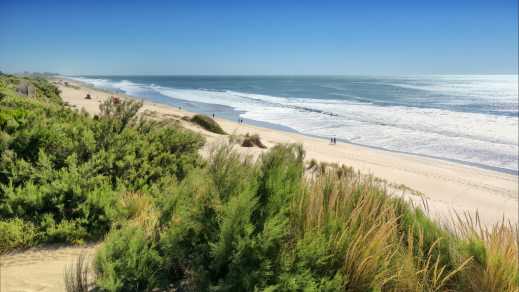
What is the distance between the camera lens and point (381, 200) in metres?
3.12

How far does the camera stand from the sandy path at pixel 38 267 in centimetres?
315

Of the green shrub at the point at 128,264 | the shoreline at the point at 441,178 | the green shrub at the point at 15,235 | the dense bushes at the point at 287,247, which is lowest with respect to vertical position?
the shoreline at the point at 441,178

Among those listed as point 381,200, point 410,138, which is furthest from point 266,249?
point 410,138

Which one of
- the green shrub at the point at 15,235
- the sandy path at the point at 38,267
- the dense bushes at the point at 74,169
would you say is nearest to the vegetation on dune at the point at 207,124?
the dense bushes at the point at 74,169

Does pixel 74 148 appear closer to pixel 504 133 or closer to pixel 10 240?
pixel 10 240

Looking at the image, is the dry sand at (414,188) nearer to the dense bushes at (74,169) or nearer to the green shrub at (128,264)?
the dense bushes at (74,169)

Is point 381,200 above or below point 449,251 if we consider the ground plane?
above

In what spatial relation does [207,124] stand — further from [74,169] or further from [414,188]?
[74,169]

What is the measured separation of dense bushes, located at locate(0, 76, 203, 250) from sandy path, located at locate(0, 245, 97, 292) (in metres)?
0.16

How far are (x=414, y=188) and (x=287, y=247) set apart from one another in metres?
10.8

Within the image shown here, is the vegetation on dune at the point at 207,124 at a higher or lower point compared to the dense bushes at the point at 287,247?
lower

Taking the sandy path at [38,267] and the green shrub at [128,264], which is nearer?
the green shrub at [128,264]

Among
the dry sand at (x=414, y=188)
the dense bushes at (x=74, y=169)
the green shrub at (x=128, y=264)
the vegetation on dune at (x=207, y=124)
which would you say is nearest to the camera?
the green shrub at (x=128, y=264)

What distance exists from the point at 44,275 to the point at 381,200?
3486 millimetres
